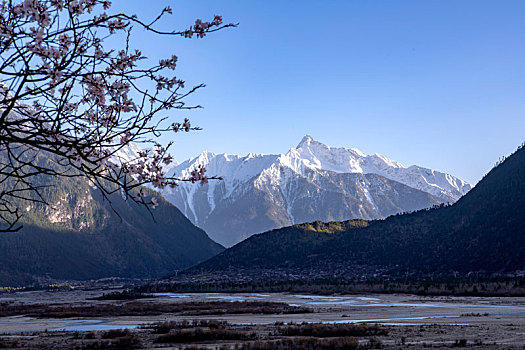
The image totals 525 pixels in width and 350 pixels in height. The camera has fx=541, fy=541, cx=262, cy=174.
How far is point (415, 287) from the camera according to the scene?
399 ft

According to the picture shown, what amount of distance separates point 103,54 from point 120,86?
103 centimetres

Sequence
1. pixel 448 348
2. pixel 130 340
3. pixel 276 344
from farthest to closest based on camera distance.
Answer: pixel 130 340 < pixel 276 344 < pixel 448 348

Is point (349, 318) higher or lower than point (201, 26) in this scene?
lower

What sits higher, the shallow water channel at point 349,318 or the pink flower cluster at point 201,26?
the pink flower cluster at point 201,26

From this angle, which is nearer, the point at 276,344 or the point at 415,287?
the point at 276,344

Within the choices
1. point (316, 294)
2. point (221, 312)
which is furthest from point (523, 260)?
point (221, 312)

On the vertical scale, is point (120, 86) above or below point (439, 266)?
above

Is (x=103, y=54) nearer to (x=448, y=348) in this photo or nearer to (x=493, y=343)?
(x=448, y=348)

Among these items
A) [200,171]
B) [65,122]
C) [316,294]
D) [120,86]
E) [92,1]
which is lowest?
[316,294]

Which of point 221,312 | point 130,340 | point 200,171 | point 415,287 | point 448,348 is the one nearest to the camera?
point 200,171

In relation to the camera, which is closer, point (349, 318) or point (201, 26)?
point (201, 26)

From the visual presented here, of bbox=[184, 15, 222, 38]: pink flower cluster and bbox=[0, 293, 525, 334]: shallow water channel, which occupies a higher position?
bbox=[184, 15, 222, 38]: pink flower cluster

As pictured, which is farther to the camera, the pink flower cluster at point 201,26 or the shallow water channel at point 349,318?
the shallow water channel at point 349,318

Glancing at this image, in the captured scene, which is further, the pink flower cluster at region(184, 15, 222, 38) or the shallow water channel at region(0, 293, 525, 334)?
the shallow water channel at region(0, 293, 525, 334)
